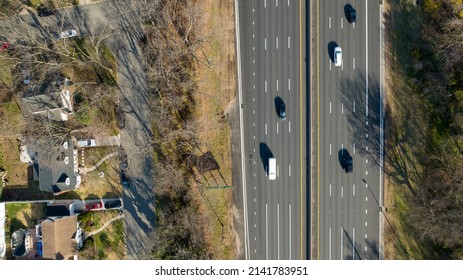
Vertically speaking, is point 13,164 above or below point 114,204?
above

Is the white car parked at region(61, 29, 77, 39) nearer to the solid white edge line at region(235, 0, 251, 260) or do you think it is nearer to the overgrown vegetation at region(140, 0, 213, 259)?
the overgrown vegetation at region(140, 0, 213, 259)

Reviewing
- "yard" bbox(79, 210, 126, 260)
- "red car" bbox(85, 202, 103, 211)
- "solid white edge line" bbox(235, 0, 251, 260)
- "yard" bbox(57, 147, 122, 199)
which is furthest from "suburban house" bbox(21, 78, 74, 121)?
"solid white edge line" bbox(235, 0, 251, 260)

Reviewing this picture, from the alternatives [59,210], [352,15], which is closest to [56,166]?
[59,210]

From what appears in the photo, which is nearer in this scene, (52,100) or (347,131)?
(347,131)

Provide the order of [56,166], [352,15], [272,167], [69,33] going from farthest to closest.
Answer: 1. [69,33]
2. [56,166]
3. [272,167]
4. [352,15]

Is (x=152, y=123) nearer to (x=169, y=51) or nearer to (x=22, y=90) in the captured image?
(x=169, y=51)

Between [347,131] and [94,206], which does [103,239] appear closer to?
[94,206]

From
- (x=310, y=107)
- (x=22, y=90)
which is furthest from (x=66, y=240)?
(x=310, y=107)
